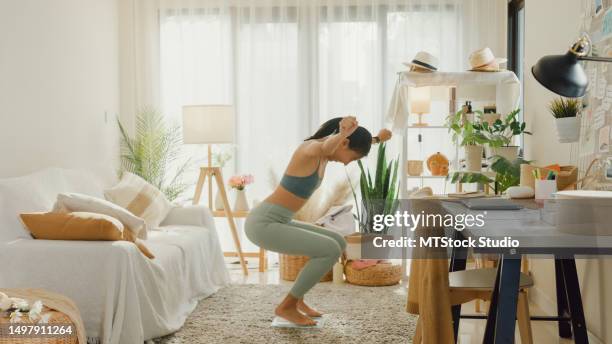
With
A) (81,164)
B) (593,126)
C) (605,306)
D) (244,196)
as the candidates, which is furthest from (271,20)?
(605,306)

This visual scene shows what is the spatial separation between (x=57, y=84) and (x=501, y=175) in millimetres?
2955

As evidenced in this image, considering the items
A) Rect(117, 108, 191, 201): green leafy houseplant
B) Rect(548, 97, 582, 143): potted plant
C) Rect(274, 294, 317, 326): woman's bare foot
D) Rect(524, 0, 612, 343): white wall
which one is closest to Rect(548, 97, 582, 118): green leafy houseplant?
Rect(548, 97, 582, 143): potted plant

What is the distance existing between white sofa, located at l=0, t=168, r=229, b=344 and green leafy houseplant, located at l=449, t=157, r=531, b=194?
170 cm

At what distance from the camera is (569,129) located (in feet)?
10.1

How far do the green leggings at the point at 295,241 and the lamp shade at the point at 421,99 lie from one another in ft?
5.53

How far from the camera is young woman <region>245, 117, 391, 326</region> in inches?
137

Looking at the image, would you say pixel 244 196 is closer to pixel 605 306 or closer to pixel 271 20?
pixel 271 20

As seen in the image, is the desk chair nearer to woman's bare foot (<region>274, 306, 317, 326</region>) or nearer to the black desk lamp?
the black desk lamp

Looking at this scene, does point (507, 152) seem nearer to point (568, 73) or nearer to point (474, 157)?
point (474, 157)

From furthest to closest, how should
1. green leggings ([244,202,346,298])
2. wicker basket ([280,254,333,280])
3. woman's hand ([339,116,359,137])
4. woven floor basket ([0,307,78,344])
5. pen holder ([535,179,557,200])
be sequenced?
1. wicker basket ([280,254,333,280])
2. green leggings ([244,202,346,298])
3. woman's hand ([339,116,359,137])
4. pen holder ([535,179,557,200])
5. woven floor basket ([0,307,78,344])

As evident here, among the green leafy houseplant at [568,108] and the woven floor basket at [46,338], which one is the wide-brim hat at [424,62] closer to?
the green leafy houseplant at [568,108]

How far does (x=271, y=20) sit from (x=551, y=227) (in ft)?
13.3

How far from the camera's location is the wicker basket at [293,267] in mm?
4797

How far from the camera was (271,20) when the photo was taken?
5645 millimetres
